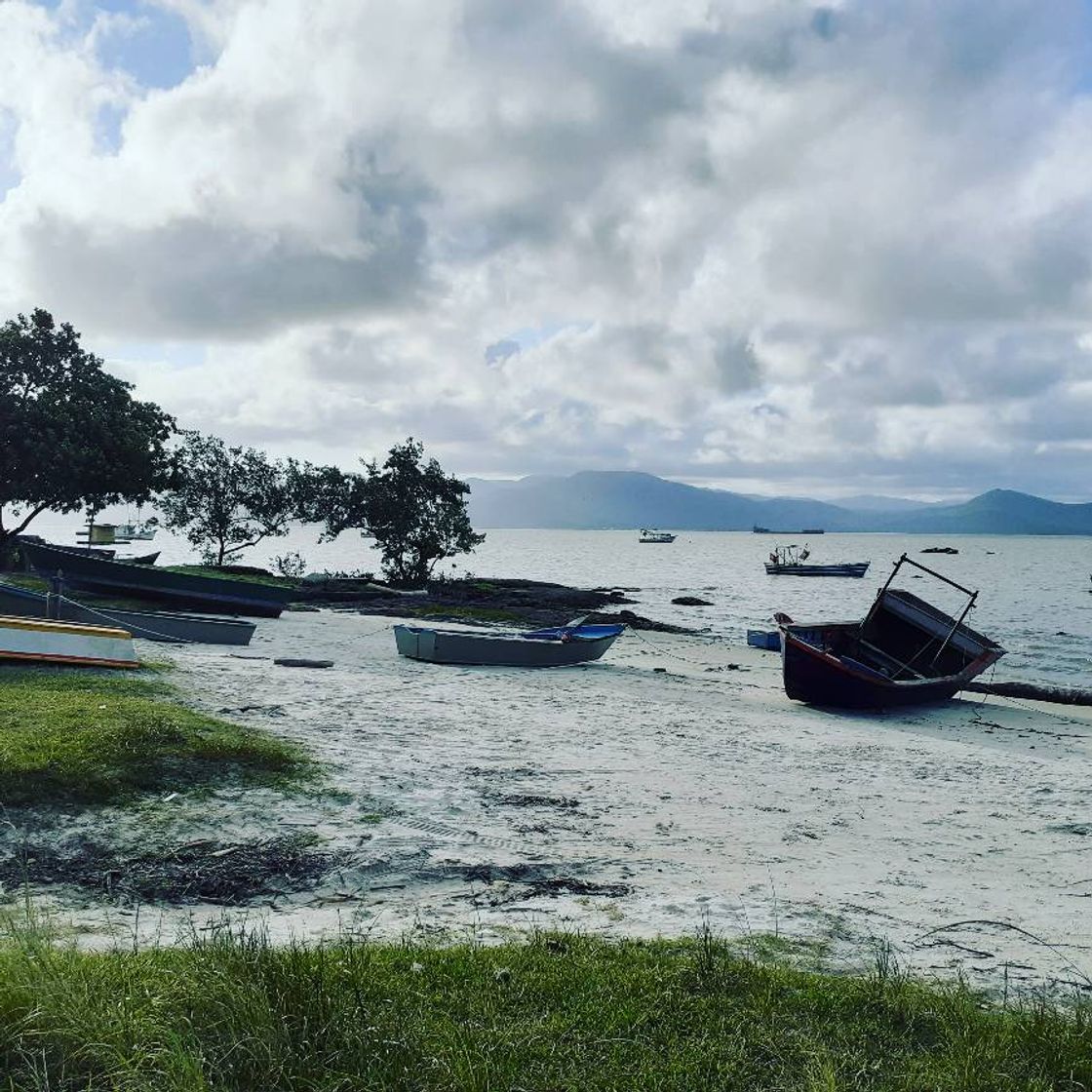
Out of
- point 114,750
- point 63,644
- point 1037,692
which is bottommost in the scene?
point 1037,692

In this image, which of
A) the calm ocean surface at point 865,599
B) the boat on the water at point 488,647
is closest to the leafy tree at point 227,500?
the calm ocean surface at point 865,599

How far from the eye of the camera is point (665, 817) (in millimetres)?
9281

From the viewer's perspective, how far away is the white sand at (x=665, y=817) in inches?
250

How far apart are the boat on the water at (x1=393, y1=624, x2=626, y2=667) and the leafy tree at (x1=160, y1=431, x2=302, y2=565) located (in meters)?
34.5

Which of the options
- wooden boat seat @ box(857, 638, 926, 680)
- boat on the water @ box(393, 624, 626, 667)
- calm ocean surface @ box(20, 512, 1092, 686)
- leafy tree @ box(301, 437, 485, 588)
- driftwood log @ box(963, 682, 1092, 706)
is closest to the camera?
boat on the water @ box(393, 624, 626, 667)

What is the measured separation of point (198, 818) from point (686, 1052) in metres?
5.17

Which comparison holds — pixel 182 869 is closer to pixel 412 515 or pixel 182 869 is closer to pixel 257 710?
pixel 257 710

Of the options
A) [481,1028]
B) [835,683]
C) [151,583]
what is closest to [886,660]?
[835,683]

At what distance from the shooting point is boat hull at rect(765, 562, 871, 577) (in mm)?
95250

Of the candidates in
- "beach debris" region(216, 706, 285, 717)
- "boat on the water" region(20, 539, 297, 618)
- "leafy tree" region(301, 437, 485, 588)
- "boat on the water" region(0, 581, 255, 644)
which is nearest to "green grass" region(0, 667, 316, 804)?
"beach debris" region(216, 706, 285, 717)

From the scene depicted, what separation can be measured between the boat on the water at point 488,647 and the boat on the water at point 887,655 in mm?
5308

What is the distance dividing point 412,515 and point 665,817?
40760 millimetres

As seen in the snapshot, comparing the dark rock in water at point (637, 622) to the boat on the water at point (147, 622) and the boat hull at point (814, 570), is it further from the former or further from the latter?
the boat hull at point (814, 570)

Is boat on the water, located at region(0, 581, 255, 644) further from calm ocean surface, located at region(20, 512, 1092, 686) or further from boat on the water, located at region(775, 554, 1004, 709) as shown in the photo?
calm ocean surface, located at region(20, 512, 1092, 686)
